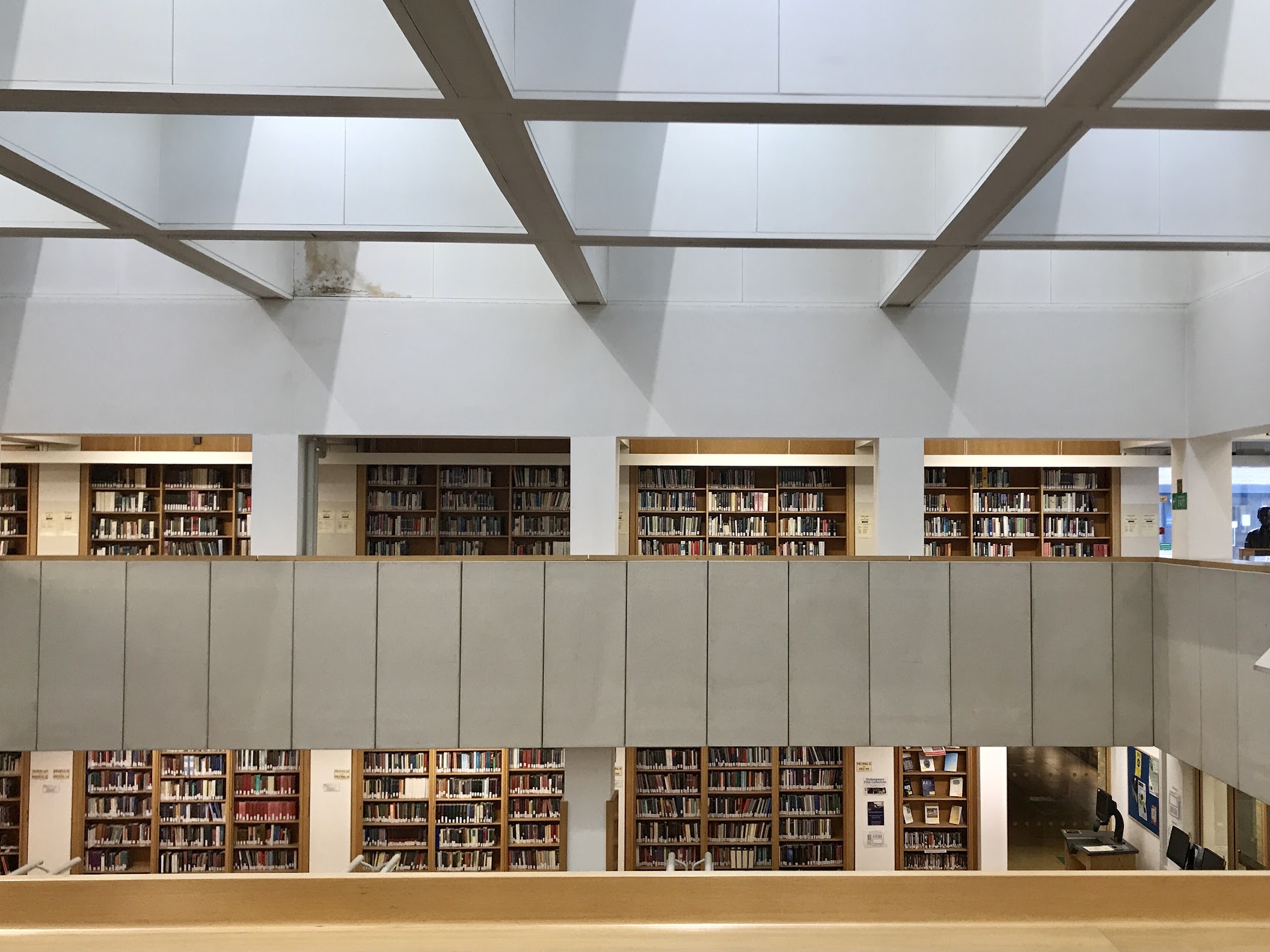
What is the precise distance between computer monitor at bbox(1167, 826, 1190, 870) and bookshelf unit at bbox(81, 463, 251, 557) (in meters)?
8.46

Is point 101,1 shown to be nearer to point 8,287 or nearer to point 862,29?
point 862,29

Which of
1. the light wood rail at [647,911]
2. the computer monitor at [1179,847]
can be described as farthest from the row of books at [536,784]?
the light wood rail at [647,911]

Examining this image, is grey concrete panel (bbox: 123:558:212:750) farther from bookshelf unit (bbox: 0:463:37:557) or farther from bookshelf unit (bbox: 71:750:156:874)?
bookshelf unit (bbox: 0:463:37:557)

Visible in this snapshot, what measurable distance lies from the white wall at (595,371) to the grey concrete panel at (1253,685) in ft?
5.59

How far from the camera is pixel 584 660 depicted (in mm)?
5895

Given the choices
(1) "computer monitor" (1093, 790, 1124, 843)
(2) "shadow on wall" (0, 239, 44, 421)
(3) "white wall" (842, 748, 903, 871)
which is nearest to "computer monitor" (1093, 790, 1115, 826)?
(1) "computer monitor" (1093, 790, 1124, 843)

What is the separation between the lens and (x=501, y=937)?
1.39 meters

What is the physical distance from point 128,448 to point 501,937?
28.4ft

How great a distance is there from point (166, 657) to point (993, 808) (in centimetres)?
705

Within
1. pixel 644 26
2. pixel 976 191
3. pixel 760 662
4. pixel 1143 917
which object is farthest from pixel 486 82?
pixel 760 662

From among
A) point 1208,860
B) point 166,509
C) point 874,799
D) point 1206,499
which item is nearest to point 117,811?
point 166,509

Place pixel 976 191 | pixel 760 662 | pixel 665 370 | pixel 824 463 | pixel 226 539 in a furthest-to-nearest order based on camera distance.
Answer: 1. pixel 226 539
2. pixel 824 463
3. pixel 665 370
4. pixel 760 662
5. pixel 976 191

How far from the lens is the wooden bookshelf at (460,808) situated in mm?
7633

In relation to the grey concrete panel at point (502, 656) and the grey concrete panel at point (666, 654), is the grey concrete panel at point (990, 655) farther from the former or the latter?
the grey concrete panel at point (502, 656)
